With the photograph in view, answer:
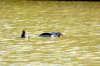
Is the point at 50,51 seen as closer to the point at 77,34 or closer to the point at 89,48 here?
the point at 89,48

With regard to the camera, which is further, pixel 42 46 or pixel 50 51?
pixel 42 46

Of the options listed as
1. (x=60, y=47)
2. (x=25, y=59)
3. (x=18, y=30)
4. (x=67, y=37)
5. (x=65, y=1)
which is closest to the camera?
(x=25, y=59)

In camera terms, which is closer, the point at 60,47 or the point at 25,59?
the point at 25,59

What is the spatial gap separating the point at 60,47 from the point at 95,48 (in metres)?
1.87

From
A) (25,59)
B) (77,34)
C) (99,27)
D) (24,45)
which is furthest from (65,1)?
(25,59)

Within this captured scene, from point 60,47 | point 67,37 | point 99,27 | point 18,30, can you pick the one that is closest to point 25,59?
point 60,47

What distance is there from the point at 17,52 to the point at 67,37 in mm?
6656

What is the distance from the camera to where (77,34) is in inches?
1315

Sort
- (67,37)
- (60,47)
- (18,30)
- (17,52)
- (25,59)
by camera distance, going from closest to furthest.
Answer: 1. (25,59)
2. (17,52)
3. (60,47)
4. (67,37)
5. (18,30)

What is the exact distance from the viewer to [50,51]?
25.8 metres

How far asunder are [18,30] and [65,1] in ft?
132

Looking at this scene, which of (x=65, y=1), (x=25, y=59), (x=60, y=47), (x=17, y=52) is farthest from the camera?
(x=65, y=1)

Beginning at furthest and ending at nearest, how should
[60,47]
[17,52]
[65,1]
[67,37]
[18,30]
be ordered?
1. [65,1]
2. [18,30]
3. [67,37]
4. [60,47]
5. [17,52]

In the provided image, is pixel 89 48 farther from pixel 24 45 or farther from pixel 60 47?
pixel 24 45
